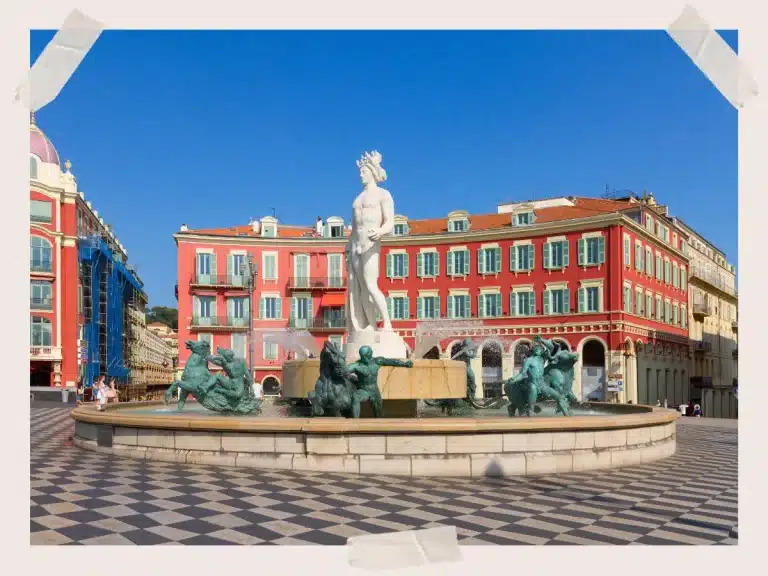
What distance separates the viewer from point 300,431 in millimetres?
9047

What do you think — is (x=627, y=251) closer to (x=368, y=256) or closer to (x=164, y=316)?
(x=368, y=256)

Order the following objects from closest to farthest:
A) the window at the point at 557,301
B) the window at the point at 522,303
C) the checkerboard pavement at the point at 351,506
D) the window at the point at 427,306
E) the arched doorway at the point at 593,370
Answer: the checkerboard pavement at the point at 351,506 < the arched doorway at the point at 593,370 < the window at the point at 557,301 < the window at the point at 522,303 < the window at the point at 427,306

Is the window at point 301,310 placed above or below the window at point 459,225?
below

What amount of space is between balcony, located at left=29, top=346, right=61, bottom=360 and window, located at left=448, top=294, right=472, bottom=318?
23.5 metres

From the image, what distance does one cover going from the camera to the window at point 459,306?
151ft

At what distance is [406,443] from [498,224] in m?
38.5

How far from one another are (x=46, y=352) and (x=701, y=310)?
43.3 m

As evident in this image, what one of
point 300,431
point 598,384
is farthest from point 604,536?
point 598,384

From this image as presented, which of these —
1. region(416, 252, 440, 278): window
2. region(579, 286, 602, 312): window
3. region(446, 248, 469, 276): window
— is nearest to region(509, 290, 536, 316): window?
region(579, 286, 602, 312): window

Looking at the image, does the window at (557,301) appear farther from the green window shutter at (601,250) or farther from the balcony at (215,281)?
the balcony at (215,281)

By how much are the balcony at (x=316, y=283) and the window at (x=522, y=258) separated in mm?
11910

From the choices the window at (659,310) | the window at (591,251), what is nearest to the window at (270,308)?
Answer: the window at (591,251)

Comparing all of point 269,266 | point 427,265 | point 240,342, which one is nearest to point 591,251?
point 427,265

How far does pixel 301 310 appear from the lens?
49500 millimetres
